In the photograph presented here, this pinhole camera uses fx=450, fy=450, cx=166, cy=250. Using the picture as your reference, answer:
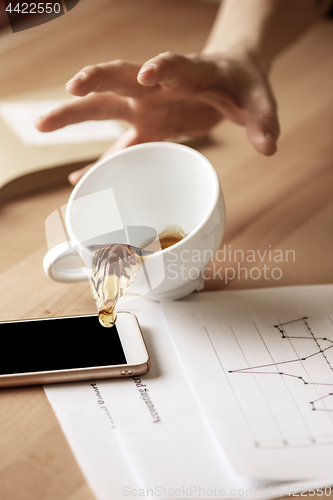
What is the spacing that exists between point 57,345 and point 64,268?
90 mm

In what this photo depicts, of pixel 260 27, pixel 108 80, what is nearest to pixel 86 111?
pixel 108 80

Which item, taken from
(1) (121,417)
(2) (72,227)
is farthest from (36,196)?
(1) (121,417)

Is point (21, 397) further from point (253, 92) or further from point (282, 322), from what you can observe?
point (253, 92)

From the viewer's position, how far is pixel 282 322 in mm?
440


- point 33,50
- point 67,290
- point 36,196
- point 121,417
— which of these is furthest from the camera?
point 33,50

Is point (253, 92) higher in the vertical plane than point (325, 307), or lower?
higher

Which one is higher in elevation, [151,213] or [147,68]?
[147,68]

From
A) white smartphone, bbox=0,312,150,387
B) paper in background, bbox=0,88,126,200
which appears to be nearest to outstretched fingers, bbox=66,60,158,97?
paper in background, bbox=0,88,126,200

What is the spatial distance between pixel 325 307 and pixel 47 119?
0.38 m

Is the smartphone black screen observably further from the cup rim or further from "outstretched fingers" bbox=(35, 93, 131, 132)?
"outstretched fingers" bbox=(35, 93, 131, 132)

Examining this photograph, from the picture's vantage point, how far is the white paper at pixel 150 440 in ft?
1.04

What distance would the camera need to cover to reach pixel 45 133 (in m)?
0.67

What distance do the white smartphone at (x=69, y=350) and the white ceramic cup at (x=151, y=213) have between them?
4 centimetres

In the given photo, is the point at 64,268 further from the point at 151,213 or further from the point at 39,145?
the point at 39,145
